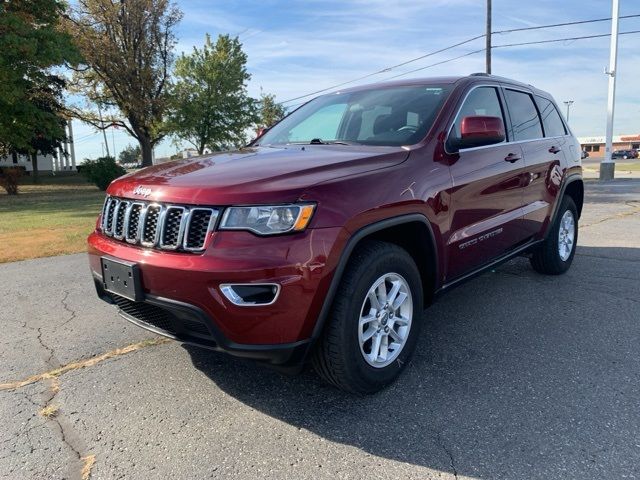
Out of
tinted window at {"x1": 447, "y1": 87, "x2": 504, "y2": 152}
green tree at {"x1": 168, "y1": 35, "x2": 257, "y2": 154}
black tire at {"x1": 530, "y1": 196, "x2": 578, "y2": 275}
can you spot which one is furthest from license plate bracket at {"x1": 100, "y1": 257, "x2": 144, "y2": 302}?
green tree at {"x1": 168, "y1": 35, "x2": 257, "y2": 154}

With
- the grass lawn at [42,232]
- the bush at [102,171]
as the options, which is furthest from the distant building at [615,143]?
the grass lawn at [42,232]

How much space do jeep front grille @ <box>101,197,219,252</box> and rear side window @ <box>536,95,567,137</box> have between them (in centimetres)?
389

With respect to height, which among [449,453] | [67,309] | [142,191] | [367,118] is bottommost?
[449,453]

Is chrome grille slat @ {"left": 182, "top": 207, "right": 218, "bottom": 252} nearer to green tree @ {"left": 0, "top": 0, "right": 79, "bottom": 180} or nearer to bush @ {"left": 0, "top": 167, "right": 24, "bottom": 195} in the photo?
green tree @ {"left": 0, "top": 0, "right": 79, "bottom": 180}

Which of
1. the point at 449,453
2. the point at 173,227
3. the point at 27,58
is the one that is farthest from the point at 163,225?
the point at 27,58

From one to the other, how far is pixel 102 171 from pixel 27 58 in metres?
6.08

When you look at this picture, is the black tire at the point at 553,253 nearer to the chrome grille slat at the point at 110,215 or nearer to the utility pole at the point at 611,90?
the chrome grille slat at the point at 110,215

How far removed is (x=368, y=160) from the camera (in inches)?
114

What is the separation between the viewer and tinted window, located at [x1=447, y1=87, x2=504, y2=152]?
3.44m

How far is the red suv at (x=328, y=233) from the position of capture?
242cm

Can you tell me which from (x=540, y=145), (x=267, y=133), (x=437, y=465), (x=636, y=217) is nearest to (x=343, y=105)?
(x=267, y=133)

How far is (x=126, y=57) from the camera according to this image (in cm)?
2925

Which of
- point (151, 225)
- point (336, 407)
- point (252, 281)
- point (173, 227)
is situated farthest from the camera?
point (336, 407)

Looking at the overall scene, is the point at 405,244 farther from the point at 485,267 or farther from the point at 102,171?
the point at 102,171
